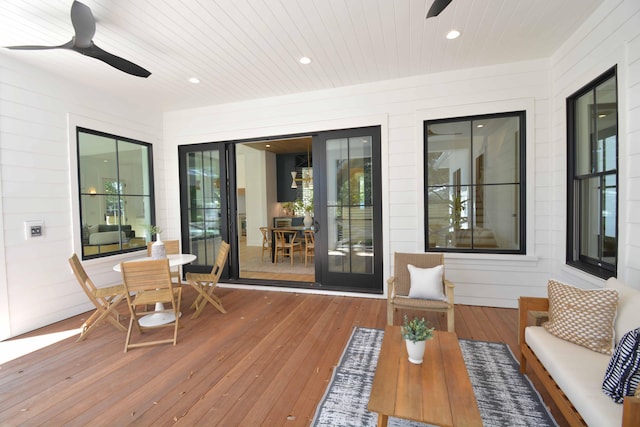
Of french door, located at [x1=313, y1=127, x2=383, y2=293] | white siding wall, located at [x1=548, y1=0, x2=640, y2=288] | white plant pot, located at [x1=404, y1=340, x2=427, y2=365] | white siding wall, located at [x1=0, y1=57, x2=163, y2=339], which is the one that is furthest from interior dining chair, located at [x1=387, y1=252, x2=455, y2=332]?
white siding wall, located at [x1=0, y1=57, x2=163, y2=339]

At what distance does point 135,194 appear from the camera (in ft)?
15.1

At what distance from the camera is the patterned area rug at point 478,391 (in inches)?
69.9

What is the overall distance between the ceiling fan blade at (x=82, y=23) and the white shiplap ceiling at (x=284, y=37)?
0.22 m

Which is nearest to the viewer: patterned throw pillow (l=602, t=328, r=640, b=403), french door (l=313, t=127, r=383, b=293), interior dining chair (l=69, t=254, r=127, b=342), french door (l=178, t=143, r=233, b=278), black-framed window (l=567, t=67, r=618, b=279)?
patterned throw pillow (l=602, t=328, r=640, b=403)

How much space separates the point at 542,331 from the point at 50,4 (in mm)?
4653

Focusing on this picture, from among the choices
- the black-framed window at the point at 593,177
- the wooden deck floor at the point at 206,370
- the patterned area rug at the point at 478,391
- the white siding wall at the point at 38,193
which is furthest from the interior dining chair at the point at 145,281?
the black-framed window at the point at 593,177

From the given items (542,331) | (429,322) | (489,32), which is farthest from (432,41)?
(429,322)

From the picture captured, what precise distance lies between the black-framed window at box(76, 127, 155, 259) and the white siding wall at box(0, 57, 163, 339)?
21 centimetres

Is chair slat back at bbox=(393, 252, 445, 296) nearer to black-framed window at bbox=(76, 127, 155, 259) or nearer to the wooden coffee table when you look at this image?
the wooden coffee table

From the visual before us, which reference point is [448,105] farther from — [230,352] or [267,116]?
[230,352]

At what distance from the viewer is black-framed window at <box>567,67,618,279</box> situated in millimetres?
2516

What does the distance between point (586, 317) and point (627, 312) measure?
21cm

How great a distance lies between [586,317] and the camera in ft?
6.05

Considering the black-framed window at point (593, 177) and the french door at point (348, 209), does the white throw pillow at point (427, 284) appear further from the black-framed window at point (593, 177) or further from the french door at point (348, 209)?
the black-framed window at point (593, 177)
